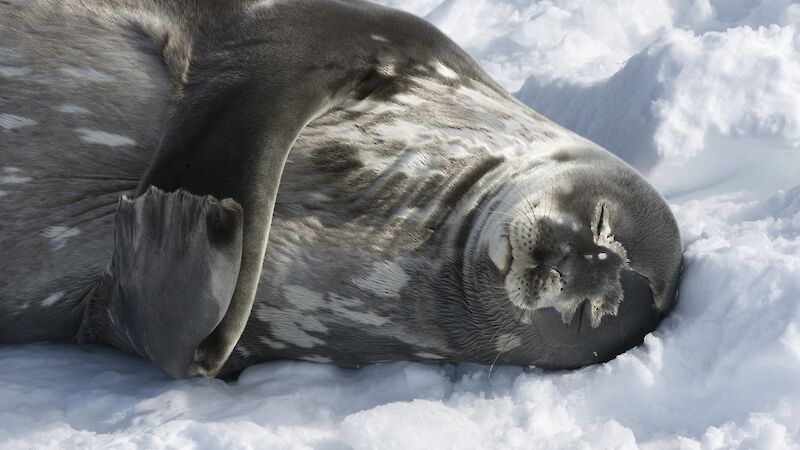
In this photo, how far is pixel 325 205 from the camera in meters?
2.62

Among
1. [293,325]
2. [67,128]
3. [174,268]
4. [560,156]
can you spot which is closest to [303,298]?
[293,325]

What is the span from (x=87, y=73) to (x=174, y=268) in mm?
781

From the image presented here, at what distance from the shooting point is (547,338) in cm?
268

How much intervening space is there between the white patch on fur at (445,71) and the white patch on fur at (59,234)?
4.02ft

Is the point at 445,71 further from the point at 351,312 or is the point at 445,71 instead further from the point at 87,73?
the point at 87,73

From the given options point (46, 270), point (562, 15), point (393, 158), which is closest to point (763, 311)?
point (393, 158)

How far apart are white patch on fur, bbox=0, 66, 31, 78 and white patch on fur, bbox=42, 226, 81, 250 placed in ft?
1.45

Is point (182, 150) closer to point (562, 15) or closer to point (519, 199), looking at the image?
point (519, 199)

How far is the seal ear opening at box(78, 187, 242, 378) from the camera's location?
6.88 feet

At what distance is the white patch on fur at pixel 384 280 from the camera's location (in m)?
2.65

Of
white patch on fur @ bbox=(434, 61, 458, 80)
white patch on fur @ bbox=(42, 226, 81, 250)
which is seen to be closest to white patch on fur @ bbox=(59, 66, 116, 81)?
white patch on fur @ bbox=(42, 226, 81, 250)

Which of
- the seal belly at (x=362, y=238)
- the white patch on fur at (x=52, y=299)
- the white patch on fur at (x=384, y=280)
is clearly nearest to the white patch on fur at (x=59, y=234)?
the white patch on fur at (x=52, y=299)

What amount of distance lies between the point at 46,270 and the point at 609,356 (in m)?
1.68

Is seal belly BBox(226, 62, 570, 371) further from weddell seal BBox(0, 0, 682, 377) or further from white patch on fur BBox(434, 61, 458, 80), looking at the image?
white patch on fur BBox(434, 61, 458, 80)
